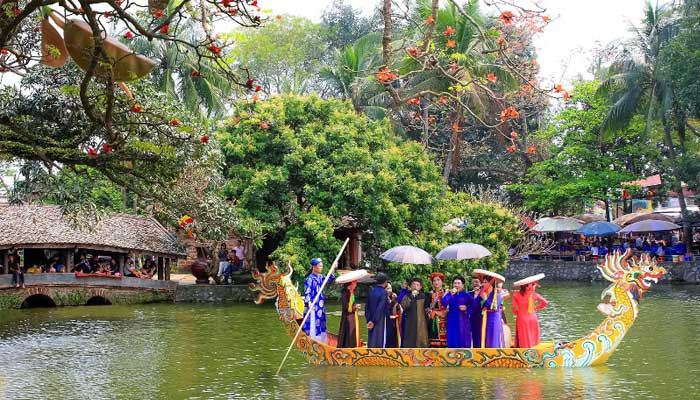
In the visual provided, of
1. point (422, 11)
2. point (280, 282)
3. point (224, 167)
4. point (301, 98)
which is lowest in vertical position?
point (280, 282)

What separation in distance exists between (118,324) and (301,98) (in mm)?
9094

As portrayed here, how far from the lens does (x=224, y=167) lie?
2686 cm

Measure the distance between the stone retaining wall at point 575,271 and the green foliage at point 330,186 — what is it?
8902mm

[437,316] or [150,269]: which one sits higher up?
[150,269]

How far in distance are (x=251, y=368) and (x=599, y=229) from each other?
2457 cm

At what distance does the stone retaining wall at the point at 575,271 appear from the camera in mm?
33094

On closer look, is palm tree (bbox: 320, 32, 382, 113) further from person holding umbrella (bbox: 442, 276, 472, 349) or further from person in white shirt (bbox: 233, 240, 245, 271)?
person holding umbrella (bbox: 442, 276, 472, 349)

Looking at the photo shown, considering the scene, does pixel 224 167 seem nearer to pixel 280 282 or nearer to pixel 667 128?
pixel 280 282

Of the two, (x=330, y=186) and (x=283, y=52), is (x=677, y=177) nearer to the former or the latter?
(x=330, y=186)

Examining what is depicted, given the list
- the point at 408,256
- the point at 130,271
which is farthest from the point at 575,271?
the point at 408,256

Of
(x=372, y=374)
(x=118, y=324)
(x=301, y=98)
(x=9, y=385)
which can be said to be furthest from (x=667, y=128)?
(x=9, y=385)

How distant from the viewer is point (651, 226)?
35.6 m

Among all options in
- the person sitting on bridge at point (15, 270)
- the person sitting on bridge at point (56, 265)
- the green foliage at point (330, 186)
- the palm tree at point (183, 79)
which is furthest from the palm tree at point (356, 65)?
the person sitting on bridge at point (15, 270)

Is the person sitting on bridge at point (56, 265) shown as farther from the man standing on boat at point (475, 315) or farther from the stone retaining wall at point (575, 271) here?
the stone retaining wall at point (575, 271)
